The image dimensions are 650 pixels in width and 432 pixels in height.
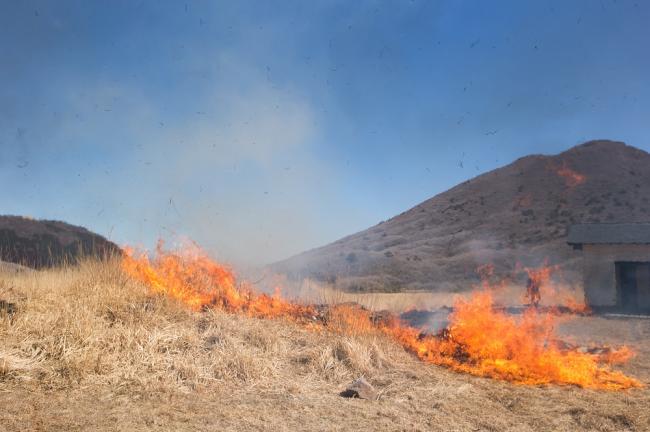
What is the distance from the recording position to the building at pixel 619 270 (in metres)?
20.4

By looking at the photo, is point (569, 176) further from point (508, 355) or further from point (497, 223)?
point (508, 355)

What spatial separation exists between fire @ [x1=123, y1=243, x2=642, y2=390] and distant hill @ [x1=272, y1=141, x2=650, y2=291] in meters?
27.8

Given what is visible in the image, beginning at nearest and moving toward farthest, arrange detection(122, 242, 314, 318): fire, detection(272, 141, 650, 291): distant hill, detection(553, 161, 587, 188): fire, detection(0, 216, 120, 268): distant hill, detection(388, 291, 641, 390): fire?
1. detection(388, 291, 641, 390): fire
2. detection(122, 242, 314, 318): fire
3. detection(0, 216, 120, 268): distant hill
4. detection(272, 141, 650, 291): distant hill
5. detection(553, 161, 587, 188): fire

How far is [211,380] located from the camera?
7051mm

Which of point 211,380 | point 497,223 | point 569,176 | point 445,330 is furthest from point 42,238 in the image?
point 569,176

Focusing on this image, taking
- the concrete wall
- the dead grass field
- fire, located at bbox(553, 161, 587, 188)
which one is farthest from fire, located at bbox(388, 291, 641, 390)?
fire, located at bbox(553, 161, 587, 188)

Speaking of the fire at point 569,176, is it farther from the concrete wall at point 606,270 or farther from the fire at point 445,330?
the fire at point 445,330

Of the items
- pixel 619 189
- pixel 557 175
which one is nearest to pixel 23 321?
pixel 619 189

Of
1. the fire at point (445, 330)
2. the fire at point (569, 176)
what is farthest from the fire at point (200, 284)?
the fire at point (569, 176)

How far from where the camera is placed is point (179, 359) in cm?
731

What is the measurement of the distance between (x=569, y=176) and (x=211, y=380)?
253 ft

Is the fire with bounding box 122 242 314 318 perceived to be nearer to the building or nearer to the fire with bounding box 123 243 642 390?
the fire with bounding box 123 243 642 390

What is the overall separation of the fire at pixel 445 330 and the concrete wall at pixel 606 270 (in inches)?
422

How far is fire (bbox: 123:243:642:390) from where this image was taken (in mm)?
8648
